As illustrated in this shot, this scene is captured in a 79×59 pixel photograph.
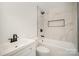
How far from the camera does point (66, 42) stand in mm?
1074

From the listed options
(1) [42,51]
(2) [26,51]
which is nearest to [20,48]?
(2) [26,51]

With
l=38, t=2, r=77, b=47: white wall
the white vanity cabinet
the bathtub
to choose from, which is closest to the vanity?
the white vanity cabinet

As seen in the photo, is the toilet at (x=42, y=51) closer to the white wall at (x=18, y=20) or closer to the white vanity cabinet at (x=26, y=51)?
the white vanity cabinet at (x=26, y=51)

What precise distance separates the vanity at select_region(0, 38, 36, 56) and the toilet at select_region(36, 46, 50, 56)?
0.17 feet

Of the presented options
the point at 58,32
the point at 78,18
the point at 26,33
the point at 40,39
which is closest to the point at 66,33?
the point at 58,32

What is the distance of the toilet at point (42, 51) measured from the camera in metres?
1.05

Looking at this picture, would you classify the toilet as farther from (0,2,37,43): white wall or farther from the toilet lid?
(0,2,37,43): white wall

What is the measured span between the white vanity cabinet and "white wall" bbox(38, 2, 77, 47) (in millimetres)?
231

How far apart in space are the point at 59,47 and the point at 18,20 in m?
0.64

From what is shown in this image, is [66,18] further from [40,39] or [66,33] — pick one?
[40,39]

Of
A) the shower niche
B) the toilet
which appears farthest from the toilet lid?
the shower niche

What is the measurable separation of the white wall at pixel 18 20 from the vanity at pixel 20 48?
0.21 ft

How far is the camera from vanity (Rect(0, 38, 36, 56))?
0.99m

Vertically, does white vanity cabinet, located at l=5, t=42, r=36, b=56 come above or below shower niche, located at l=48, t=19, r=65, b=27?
below
